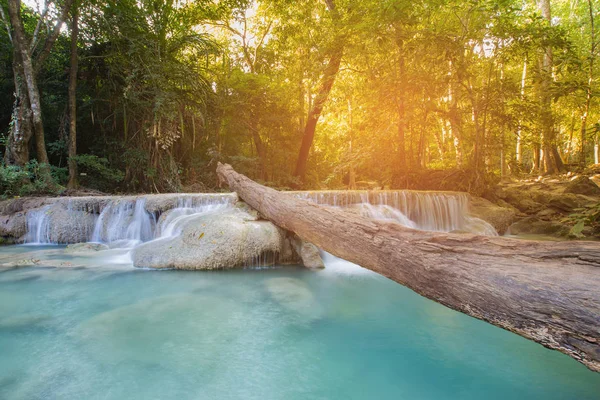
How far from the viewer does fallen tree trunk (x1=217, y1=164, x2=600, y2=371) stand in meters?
1.37

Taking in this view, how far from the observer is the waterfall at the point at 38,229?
7.55 metres

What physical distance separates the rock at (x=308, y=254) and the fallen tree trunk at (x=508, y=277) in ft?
9.23

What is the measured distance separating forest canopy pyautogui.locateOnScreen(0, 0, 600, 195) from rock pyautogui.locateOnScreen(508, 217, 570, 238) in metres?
1.73

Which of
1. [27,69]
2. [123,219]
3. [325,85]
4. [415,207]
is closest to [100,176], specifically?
[27,69]

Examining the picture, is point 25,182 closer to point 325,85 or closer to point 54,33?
point 54,33

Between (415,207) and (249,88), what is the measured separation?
8.88 m

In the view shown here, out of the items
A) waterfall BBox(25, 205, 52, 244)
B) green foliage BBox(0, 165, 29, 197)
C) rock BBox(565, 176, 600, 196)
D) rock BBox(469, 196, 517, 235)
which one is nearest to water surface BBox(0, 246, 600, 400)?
waterfall BBox(25, 205, 52, 244)

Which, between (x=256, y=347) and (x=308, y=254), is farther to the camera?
(x=308, y=254)

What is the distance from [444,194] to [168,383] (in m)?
8.17

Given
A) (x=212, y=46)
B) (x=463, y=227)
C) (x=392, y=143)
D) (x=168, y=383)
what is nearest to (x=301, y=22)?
(x=212, y=46)

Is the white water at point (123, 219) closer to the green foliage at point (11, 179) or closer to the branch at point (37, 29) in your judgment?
the green foliage at point (11, 179)

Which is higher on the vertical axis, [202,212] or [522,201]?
[522,201]

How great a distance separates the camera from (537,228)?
8250 mm

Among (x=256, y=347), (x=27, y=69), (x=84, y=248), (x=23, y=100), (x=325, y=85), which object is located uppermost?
(x=325, y=85)
